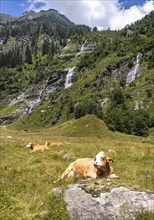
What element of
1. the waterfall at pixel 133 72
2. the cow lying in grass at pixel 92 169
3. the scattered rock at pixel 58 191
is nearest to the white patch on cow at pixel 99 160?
the cow lying in grass at pixel 92 169

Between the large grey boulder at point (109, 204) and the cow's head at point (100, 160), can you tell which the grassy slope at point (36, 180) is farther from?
the cow's head at point (100, 160)

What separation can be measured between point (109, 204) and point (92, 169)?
12.7 ft

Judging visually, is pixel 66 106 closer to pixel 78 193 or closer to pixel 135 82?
pixel 135 82

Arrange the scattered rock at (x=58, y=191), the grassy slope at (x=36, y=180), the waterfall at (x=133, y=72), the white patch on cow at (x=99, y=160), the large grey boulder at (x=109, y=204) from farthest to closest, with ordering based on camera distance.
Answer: the waterfall at (x=133, y=72) < the white patch on cow at (x=99, y=160) < the scattered rock at (x=58, y=191) < the grassy slope at (x=36, y=180) < the large grey boulder at (x=109, y=204)

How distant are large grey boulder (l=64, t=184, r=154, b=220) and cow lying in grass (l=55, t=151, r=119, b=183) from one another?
294cm

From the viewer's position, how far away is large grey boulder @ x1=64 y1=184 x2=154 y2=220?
8.89 m

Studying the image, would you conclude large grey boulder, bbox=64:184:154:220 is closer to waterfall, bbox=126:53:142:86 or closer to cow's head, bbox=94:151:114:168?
cow's head, bbox=94:151:114:168

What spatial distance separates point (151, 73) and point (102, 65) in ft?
151

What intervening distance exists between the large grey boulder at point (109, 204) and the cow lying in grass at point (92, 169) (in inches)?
116

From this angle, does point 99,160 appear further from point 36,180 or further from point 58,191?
point 36,180

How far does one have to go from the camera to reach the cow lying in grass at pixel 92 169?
13.0 metres

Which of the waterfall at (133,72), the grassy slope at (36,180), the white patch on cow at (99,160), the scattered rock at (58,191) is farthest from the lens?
the waterfall at (133,72)

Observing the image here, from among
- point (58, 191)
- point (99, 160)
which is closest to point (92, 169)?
point (99, 160)

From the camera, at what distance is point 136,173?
16.1 metres
